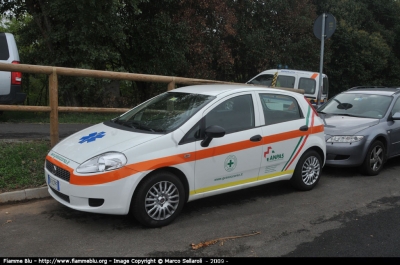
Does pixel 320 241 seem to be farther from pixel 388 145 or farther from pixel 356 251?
pixel 388 145

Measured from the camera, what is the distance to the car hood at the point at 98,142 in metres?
4.72

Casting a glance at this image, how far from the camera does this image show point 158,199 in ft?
15.6

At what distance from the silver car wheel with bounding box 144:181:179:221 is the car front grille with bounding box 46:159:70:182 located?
93 cm

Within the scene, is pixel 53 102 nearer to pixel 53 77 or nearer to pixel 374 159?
pixel 53 77

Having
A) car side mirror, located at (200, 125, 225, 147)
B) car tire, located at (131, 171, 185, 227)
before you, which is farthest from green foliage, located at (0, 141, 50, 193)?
car side mirror, located at (200, 125, 225, 147)

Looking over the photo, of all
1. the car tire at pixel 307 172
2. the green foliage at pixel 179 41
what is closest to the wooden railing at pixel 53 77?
the car tire at pixel 307 172

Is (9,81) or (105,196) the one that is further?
(9,81)

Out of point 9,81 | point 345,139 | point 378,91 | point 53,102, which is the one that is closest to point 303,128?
point 345,139

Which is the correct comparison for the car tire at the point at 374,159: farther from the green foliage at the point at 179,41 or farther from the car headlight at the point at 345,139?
the green foliage at the point at 179,41

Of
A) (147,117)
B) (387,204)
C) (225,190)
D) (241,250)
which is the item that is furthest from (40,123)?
(387,204)

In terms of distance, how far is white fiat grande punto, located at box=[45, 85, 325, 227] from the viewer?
4570 millimetres

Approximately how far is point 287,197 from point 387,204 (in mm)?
1362

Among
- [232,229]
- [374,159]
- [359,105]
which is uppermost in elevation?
[359,105]

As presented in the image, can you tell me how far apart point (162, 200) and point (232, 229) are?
0.86m
